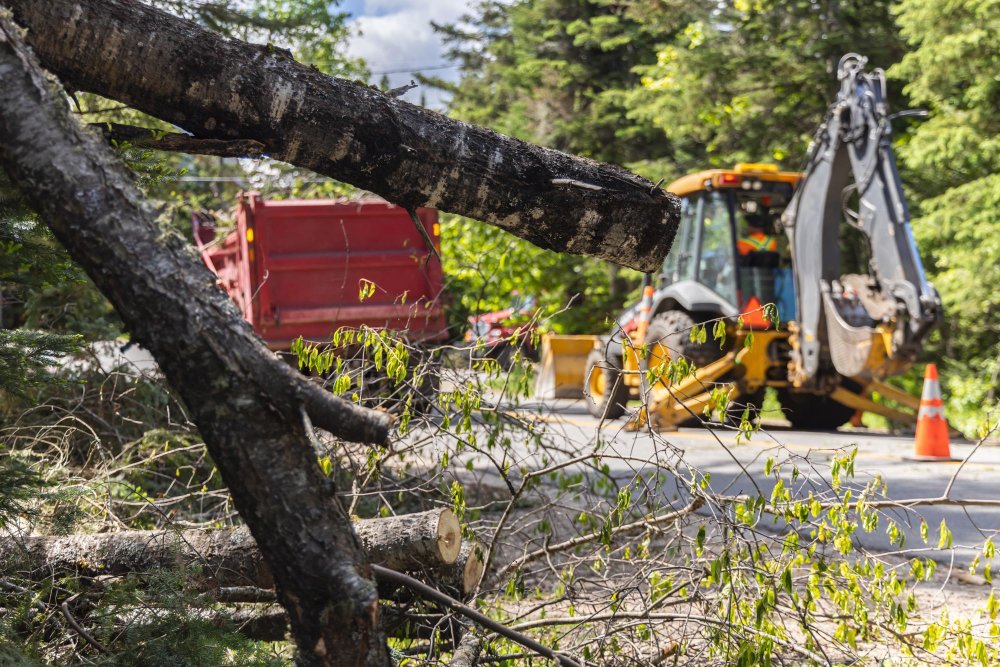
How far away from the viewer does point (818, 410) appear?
1181cm

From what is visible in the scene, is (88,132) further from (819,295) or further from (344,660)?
(819,295)

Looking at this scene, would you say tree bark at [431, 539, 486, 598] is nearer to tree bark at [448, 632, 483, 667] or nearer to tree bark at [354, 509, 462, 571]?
tree bark at [354, 509, 462, 571]

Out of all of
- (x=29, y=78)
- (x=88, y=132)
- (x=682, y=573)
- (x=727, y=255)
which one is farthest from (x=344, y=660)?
(x=727, y=255)

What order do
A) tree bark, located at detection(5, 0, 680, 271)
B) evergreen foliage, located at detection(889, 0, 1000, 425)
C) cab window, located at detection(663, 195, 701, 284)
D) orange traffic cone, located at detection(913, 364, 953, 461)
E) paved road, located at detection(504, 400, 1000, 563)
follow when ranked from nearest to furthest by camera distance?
tree bark, located at detection(5, 0, 680, 271) → paved road, located at detection(504, 400, 1000, 563) → orange traffic cone, located at detection(913, 364, 953, 461) → cab window, located at detection(663, 195, 701, 284) → evergreen foliage, located at detection(889, 0, 1000, 425)

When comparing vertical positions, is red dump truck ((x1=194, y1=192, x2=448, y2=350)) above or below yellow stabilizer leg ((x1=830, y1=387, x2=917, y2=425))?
above

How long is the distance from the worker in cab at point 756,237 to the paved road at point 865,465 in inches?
77.4

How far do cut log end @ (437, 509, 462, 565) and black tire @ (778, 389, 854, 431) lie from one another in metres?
8.64

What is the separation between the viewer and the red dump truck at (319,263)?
10.1 meters

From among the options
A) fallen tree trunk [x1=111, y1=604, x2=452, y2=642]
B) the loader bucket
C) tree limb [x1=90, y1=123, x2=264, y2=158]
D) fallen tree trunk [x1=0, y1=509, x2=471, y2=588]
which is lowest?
the loader bucket

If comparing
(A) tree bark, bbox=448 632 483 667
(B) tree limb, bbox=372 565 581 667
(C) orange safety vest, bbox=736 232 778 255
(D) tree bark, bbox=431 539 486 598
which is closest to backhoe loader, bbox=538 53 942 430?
(C) orange safety vest, bbox=736 232 778 255

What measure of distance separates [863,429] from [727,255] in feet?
8.75

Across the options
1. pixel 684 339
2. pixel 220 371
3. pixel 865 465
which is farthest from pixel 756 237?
Result: pixel 220 371

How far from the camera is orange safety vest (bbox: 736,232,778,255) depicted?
36.8 feet

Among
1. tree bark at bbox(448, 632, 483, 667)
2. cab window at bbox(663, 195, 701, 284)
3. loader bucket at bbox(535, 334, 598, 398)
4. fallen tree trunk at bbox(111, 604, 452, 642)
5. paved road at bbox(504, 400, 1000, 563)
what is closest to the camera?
tree bark at bbox(448, 632, 483, 667)
